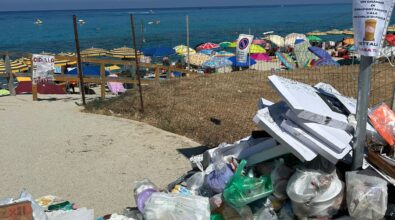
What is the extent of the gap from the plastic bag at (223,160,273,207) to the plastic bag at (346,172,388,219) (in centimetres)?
67

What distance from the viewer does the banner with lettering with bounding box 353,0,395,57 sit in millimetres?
4027

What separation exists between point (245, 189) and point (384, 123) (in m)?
1.43

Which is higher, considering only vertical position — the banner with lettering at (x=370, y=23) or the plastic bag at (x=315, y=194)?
the banner with lettering at (x=370, y=23)

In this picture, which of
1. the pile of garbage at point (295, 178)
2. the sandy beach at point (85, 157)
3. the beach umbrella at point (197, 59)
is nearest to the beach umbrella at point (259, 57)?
the beach umbrella at point (197, 59)

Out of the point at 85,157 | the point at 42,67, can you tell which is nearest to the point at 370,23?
the point at 85,157

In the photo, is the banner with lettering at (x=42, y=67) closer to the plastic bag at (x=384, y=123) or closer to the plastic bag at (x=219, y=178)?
the plastic bag at (x=219, y=178)

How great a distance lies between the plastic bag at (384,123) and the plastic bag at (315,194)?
694 mm

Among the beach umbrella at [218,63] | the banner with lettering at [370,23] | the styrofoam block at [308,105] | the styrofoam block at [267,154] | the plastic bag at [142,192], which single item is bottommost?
the beach umbrella at [218,63]

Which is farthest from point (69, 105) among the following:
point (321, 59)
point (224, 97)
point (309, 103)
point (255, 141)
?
point (321, 59)

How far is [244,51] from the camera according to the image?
22.4m

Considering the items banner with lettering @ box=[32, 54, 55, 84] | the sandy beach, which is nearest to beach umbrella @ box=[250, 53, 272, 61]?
banner with lettering @ box=[32, 54, 55, 84]

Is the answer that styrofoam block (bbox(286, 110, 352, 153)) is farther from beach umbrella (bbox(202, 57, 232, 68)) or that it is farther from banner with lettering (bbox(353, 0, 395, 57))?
beach umbrella (bbox(202, 57, 232, 68))

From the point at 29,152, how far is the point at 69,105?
4.17 meters

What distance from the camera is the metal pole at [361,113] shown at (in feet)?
14.2
